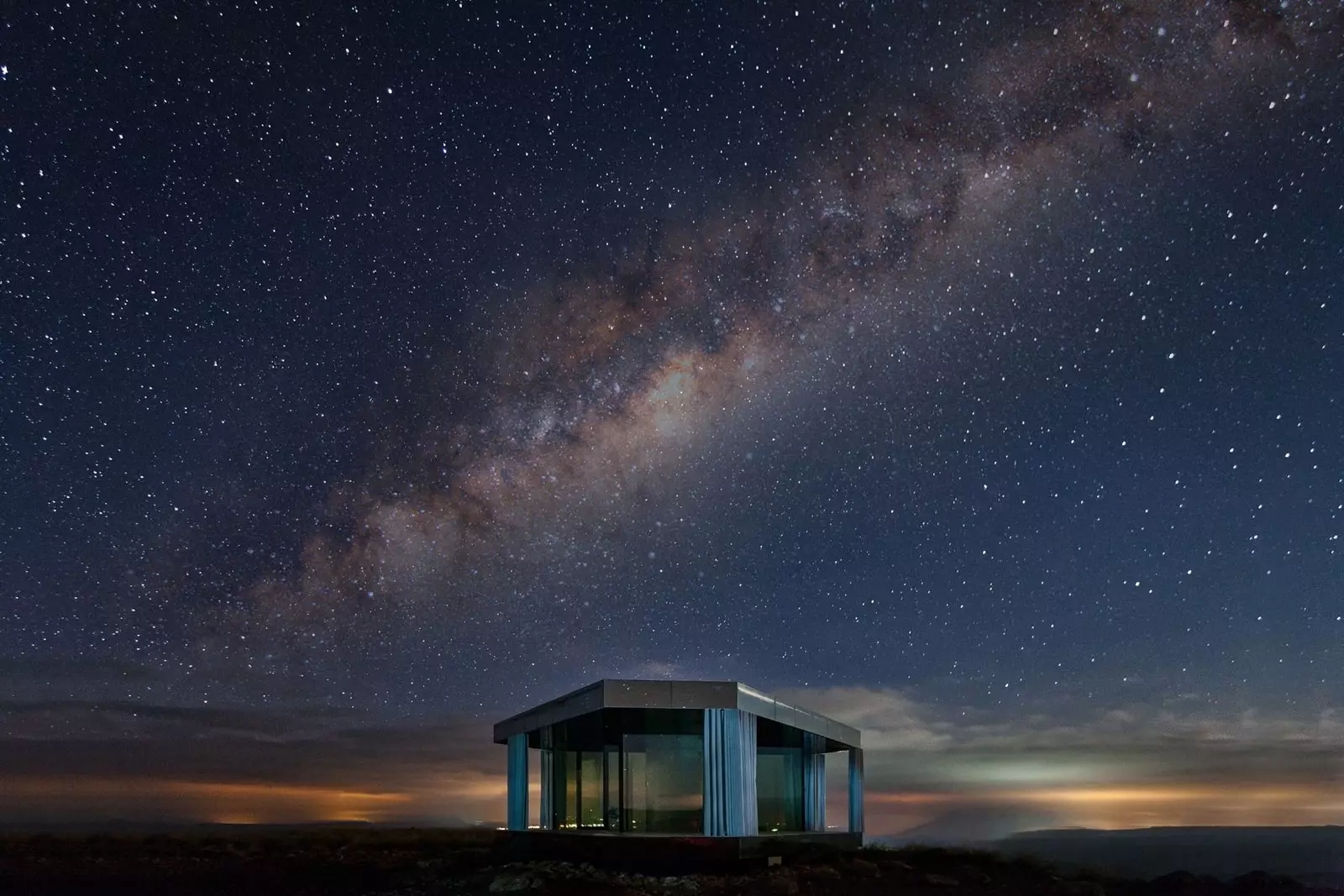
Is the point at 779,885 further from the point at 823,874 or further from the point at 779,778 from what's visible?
the point at 779,778

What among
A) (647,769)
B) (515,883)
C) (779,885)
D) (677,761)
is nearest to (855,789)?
(677,761)

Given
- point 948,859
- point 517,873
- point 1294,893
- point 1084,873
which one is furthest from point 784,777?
point 1294,893

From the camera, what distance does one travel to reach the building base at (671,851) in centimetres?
2073

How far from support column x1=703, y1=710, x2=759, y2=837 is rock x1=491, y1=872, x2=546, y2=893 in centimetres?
333

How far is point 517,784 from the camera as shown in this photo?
29.1 m

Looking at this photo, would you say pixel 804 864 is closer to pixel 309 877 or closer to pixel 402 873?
pixel 402 873

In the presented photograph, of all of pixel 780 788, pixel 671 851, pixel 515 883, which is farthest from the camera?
pixel 780 788

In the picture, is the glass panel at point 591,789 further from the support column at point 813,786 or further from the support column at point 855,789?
the support column at point 855,789

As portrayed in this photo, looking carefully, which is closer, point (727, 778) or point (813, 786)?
point (727, 778)

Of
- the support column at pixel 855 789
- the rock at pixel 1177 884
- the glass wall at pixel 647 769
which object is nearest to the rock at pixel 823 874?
the glass wall at pixel 647 769

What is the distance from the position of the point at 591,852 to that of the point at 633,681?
12.9ft

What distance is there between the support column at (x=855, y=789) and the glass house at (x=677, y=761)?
3 cm

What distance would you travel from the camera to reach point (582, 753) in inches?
1048

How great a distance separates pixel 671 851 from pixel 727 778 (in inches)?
67.3
